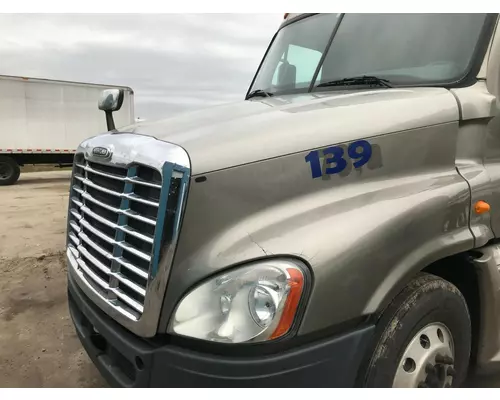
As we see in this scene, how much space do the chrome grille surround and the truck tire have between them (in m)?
0.96

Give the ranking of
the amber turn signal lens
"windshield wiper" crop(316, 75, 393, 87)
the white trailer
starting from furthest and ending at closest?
the white trailer
"windshield wiper" crop(316, 75, 393, 87)
the amber turn signal lens

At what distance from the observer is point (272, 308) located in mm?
1727

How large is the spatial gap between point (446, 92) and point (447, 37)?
1.44 ft

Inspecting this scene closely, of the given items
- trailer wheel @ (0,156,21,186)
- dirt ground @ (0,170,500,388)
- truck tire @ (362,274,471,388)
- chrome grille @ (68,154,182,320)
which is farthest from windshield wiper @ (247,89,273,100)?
trailer wheel @ (0,156,21,186)

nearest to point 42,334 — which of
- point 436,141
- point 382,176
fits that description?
point 382,176

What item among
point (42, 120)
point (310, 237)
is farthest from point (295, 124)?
point (42, 120)

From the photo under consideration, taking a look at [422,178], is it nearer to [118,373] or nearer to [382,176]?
[382,176]

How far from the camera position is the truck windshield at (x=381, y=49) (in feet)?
8.46

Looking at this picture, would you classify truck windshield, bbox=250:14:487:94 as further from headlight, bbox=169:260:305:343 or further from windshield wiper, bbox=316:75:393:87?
headlight, bbox=169:260:305:343

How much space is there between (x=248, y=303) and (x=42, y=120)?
1726cm

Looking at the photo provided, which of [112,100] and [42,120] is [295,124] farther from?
[42,120]

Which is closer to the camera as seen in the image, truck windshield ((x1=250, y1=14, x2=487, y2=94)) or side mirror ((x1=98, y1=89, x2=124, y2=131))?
truck windshield ((x1=250, y1=14, x2=487, y2=94))

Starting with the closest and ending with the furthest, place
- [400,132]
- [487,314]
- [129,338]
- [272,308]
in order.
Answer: [272,308] → [129,338] → [400,132] → [487,314]

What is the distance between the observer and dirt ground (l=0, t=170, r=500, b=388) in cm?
317
